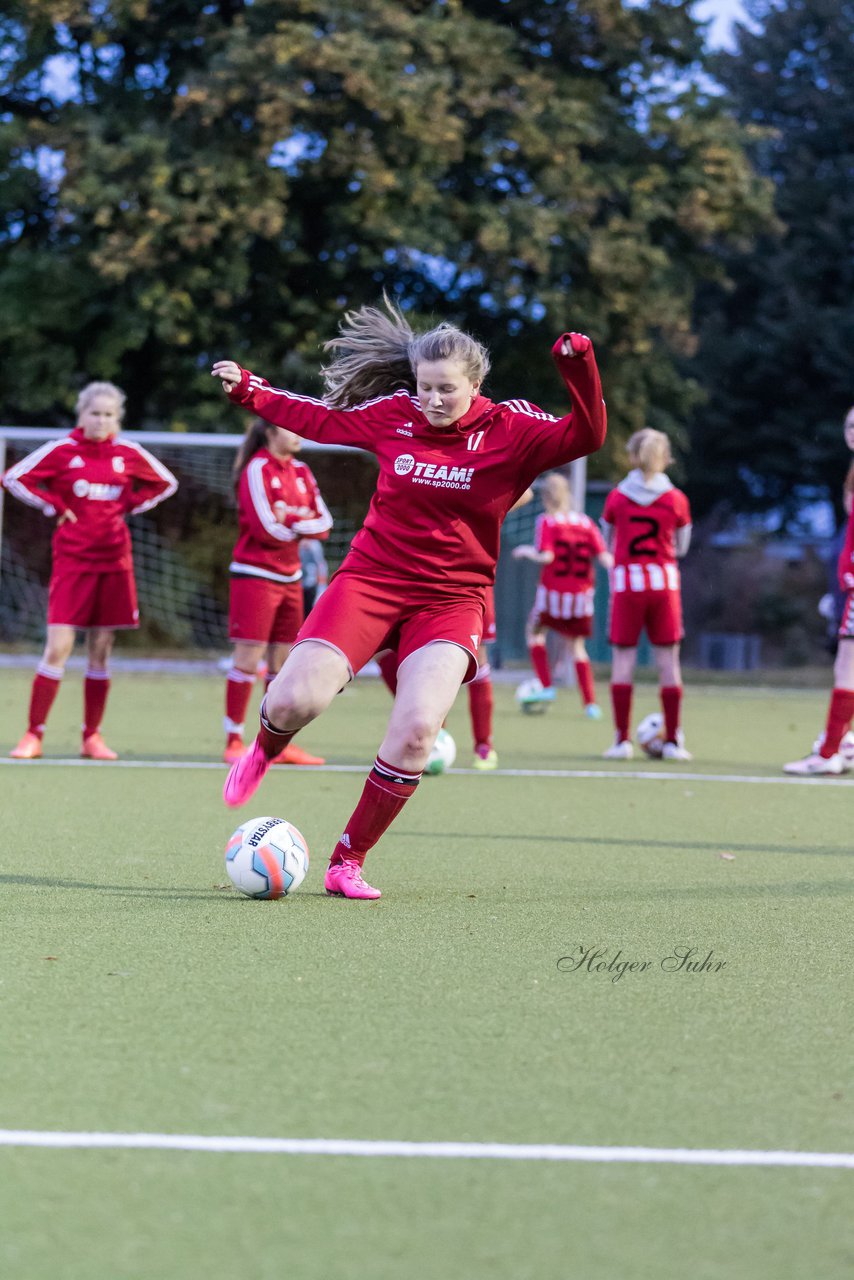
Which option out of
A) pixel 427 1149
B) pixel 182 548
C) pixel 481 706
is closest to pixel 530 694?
pixel 481 706

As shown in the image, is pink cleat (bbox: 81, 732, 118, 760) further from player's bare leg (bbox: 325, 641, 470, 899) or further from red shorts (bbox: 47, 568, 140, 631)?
player's bare leg (bbox: 325, 641, 470, 899)

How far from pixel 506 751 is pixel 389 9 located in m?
13.6

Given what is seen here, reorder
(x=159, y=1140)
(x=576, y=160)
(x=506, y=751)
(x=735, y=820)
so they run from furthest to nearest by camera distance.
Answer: (x=576, y=160)
(x=506, y=751)
(x=735, y=820)
(x=159, y=1140)

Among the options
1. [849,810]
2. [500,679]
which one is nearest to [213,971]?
[849,810]

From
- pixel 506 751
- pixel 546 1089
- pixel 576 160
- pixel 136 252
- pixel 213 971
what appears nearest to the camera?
pixel 546 1089

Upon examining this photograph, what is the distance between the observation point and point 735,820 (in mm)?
7730

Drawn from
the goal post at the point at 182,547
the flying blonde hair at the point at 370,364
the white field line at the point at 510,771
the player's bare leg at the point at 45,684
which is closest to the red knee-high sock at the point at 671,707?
the white field line at the point at 510,771

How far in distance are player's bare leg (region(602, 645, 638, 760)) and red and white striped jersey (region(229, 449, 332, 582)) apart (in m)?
2.20

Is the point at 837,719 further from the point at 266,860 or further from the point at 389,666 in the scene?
the point at 266,860

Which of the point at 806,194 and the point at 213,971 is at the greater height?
the point at 806,194

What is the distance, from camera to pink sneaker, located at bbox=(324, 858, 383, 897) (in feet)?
17.3

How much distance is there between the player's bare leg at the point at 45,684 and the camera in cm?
943

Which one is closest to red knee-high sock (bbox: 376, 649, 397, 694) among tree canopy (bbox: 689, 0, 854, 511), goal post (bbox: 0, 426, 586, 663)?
goal post (bbox: 0, 426, 586, 663)

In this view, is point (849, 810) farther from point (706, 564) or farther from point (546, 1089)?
point (706, 564)
